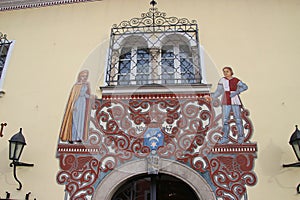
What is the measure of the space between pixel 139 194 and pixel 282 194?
1.90m

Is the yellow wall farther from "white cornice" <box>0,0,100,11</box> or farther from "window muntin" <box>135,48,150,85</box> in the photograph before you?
"window muntin" <box>135,48,150,85</box>

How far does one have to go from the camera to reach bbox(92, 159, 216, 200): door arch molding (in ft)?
12.9

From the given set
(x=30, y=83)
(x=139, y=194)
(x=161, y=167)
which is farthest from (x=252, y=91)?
(x=30, y=83)

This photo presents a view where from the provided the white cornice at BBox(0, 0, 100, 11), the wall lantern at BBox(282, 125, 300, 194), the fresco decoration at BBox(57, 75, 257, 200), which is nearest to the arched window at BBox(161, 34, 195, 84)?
the fresco decoration at BBox(57, 75, 257, 200)

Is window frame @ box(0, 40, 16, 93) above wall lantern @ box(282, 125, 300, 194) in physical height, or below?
above

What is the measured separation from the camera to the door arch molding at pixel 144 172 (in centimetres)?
394

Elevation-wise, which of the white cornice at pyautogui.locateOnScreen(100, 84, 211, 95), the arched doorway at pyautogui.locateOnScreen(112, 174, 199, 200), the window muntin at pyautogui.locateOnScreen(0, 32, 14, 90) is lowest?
the arched doorway at pyautogui.locateOnScreen(112, 174, 199, 200)

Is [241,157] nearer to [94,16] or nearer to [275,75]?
[275,75]

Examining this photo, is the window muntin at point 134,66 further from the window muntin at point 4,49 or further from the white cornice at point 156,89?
the window muntin at point 4,49

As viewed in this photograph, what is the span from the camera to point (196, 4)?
555 cm

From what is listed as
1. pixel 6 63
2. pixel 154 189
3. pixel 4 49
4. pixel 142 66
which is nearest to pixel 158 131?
pixel 154 189

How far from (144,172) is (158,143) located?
1.51ft

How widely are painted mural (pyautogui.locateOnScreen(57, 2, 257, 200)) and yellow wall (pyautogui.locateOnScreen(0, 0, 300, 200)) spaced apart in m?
0.16

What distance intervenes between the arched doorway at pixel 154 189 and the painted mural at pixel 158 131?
0.26 metres
